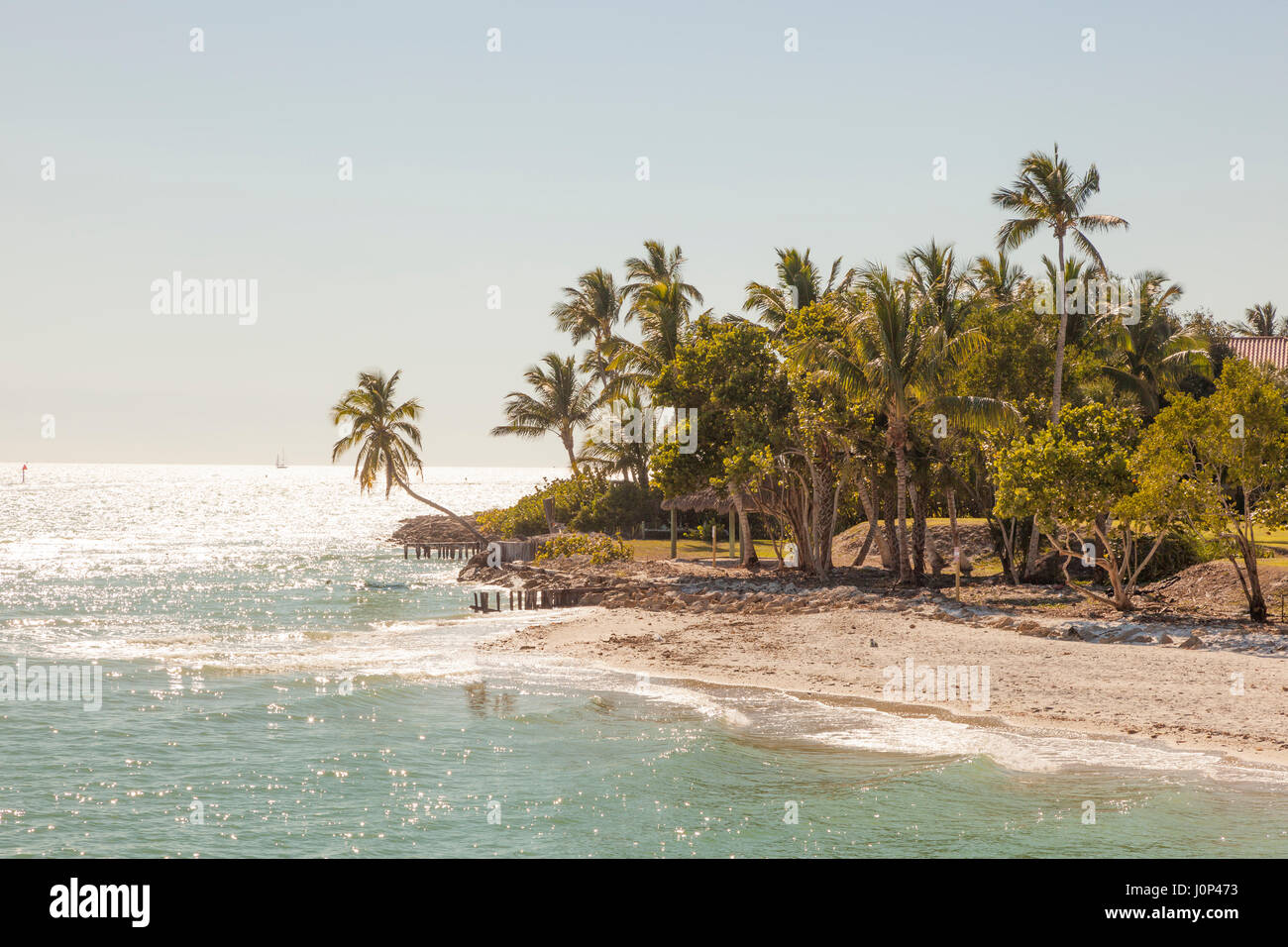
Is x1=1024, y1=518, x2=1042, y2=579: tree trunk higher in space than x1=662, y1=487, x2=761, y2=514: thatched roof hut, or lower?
lower

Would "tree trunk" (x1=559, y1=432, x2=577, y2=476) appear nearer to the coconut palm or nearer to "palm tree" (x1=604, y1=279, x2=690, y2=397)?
the coconut palm

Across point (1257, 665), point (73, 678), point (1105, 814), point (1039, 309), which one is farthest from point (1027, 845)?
point (1039, 309)

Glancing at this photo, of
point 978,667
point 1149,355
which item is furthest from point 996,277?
point 978,667

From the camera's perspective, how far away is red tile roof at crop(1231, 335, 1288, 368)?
4975 cm

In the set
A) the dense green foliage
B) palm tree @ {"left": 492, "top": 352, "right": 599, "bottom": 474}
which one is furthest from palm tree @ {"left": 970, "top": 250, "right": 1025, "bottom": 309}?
palm tree @ {"left": 492, "top": 352, "right": 599, "bottom": 474}

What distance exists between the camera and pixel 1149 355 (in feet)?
148

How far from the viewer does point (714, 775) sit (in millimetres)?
15078

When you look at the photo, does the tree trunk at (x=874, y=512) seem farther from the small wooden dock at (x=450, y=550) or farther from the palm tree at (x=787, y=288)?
the small wooden dock at (x=450, y=550)

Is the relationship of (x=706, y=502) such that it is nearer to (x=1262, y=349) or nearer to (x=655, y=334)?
(x=655, y=334)

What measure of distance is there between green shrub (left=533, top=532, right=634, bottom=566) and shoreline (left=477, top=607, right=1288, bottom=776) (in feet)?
46.9

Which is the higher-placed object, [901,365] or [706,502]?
[901,365]

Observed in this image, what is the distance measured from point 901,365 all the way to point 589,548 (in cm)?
1940

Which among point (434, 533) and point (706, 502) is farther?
point (434, 533)
